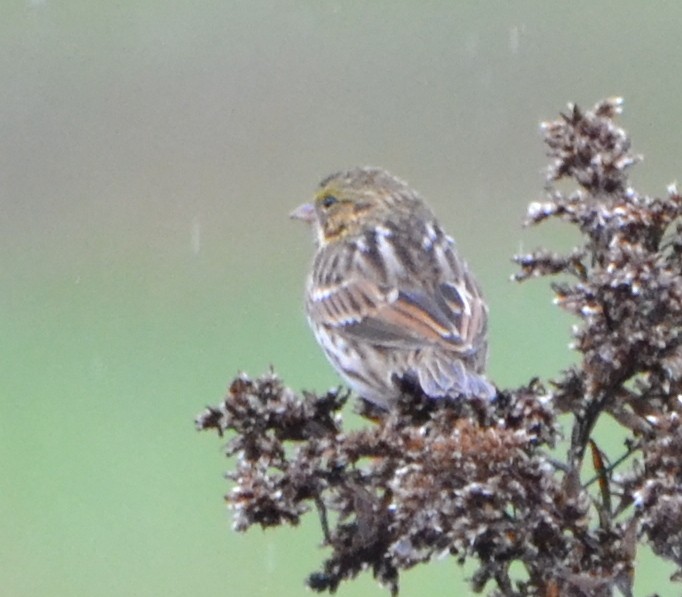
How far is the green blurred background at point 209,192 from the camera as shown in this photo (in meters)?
13.8

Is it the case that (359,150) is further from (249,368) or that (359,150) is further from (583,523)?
(583,523)

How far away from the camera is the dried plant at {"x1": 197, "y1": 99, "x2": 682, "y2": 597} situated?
12.5 ft

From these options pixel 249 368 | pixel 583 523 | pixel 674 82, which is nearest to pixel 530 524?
pixel 583 523

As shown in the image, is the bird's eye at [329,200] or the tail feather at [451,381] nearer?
the tail feather at [451,381]

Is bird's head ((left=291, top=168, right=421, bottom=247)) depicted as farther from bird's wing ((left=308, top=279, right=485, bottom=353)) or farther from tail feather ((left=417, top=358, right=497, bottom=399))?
tail feather ((left=417, top=358, right=497, bottom=399))

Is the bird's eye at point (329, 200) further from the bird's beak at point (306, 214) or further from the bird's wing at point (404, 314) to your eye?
the bird's wing at point (404, 314)

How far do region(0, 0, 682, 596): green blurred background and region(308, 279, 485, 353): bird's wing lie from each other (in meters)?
4.45

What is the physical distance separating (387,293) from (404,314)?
234 millimetres

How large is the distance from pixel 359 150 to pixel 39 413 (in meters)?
6.11

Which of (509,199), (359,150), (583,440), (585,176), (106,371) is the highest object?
(359,150)

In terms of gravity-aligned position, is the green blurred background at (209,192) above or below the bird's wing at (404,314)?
above

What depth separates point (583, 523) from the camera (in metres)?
3.84

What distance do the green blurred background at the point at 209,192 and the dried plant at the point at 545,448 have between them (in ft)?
21.4

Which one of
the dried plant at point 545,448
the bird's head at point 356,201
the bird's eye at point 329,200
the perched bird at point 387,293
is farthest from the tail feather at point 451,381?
the bird's eye at point 329,200
